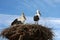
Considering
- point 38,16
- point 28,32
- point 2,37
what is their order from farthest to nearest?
point 38,16 < point 2,37 < point 28,32

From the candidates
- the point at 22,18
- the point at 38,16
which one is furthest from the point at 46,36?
the point at 38,16

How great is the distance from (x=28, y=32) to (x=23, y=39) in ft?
0.72

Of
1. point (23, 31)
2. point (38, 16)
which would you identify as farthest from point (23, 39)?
point (38, 16)

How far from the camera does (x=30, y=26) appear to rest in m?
5.30

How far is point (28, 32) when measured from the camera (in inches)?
204

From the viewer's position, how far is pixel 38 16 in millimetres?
7734

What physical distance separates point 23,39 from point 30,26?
37 cm

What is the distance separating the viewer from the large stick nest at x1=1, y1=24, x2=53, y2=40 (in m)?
5.21

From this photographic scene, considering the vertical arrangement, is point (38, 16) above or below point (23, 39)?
above

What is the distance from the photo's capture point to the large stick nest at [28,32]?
521 centimetres

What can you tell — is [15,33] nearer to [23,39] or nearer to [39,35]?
[23,39]

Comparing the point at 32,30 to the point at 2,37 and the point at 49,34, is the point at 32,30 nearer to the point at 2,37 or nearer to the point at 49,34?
the point at 49,34

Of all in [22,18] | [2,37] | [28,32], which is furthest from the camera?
[22,18]

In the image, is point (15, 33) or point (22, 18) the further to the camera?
point (22, 18)
